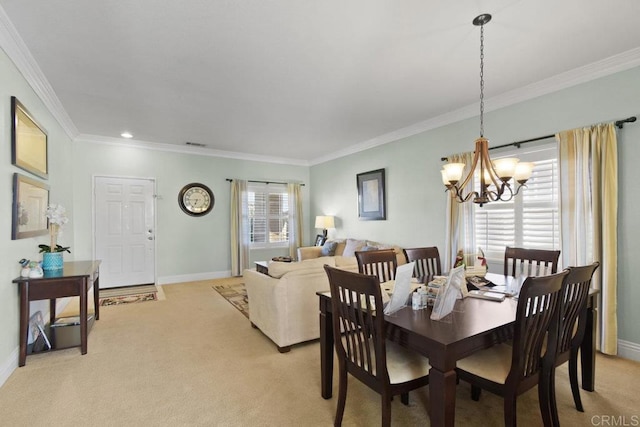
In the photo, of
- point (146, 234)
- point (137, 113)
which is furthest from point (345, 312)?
point (146, 234)

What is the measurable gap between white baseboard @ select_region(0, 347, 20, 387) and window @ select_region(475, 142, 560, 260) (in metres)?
4.70

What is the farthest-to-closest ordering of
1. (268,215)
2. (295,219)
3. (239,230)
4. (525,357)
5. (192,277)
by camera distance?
(295,219) → (268,215) → (239,230) → (192,277) → (525,357)

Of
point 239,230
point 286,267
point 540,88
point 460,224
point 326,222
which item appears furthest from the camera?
point 239,230

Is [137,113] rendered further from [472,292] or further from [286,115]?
[472,292]

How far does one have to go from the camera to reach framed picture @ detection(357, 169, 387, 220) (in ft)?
17.6

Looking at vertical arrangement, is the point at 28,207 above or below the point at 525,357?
above

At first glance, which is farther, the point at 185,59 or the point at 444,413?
the point at 185,59

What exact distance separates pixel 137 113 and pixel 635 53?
17.5ft

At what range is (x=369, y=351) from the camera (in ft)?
5.23

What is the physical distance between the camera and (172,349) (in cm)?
305

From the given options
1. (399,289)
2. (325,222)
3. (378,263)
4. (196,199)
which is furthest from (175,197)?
(399,289)

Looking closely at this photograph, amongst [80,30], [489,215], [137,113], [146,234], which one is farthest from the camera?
[146,234]

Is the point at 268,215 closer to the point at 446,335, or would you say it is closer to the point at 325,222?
the point at 325,222

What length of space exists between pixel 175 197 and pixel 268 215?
1956 millimetres
